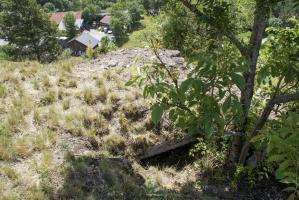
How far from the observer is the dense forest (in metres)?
2.89

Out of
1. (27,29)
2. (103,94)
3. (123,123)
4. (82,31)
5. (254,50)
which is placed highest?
(254,50)

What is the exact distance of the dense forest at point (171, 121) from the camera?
9.49 ft

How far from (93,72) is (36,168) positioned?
123 inches

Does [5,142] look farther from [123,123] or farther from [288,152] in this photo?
[288,152]

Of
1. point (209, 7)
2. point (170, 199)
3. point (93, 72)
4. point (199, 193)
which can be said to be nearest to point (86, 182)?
point (170, 199)

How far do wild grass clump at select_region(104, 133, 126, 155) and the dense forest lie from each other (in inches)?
0.5

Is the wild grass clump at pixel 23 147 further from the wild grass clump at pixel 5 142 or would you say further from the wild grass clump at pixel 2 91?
the wild grass clump at pixel 2 91

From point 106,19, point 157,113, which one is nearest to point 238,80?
point 157,113

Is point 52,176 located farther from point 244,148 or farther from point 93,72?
point 93,72

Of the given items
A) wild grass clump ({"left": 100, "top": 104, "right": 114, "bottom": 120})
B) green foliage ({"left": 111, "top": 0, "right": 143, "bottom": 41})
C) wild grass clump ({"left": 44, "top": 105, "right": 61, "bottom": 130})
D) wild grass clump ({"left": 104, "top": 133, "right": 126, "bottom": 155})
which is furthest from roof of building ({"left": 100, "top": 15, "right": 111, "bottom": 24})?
wild grass clump ({"left": 104, "top": 133, "right": 126, "bottom": 155})

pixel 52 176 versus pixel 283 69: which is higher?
pixel 283 69

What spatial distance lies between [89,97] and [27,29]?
A: 23430 mm

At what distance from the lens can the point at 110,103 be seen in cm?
550

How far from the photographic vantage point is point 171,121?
496 cm
